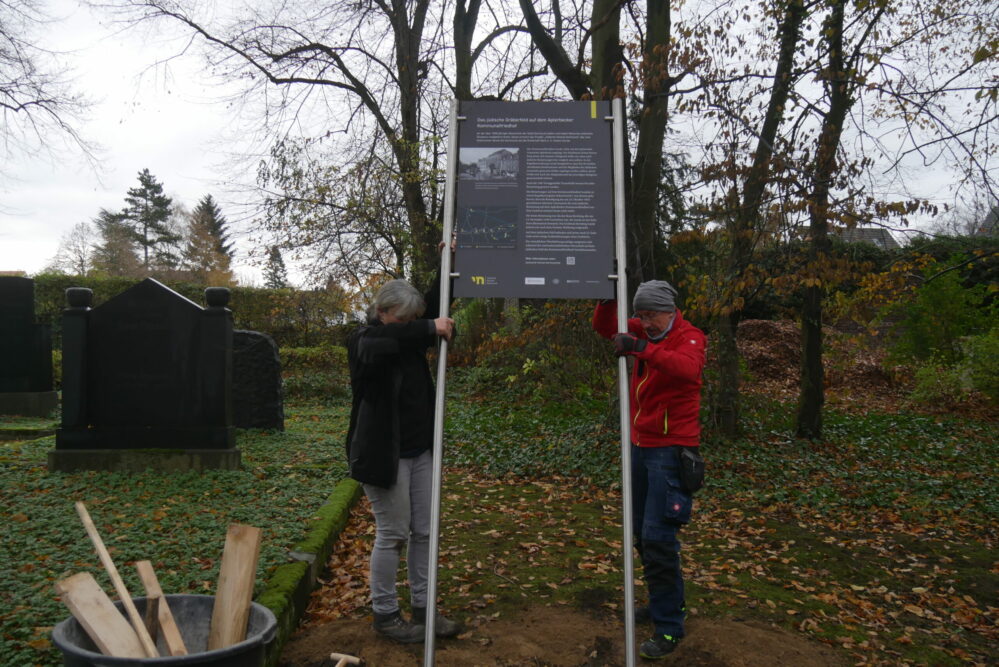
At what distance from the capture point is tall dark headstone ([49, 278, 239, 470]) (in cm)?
705

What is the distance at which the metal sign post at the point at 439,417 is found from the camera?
3.24m

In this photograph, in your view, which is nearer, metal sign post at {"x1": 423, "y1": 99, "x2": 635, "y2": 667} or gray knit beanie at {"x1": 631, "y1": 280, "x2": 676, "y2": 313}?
metal sign post at {"x1": 423, "y1": 99, "x2": 635, "y2": 667}

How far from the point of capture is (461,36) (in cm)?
1581

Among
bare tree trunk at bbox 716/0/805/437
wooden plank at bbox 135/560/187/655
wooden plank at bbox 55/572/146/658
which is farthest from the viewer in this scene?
bare tree trunk at bbox 716/0/805/437

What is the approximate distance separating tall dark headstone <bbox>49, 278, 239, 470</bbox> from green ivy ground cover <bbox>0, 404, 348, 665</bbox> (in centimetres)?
33

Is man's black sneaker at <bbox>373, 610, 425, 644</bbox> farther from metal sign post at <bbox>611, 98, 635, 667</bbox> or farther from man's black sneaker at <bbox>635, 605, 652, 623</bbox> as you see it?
man's black sneaker at <bbox>635, 605, 652, 623</bbox>

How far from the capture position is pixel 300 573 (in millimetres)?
4328

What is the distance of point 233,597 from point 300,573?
1.68 metres

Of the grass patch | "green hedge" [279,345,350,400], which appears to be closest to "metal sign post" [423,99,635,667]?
the grass patch

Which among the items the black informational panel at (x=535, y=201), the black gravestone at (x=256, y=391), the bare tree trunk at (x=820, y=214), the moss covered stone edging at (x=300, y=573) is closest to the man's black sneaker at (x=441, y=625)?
the moss covered stone edging at (x=300, y=573)

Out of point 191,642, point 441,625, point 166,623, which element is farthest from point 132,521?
point 166,623

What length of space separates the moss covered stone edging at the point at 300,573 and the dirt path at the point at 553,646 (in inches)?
5.4

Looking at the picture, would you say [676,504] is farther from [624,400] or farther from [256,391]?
[256,391]

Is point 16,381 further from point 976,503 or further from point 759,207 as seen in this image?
point 976,503
